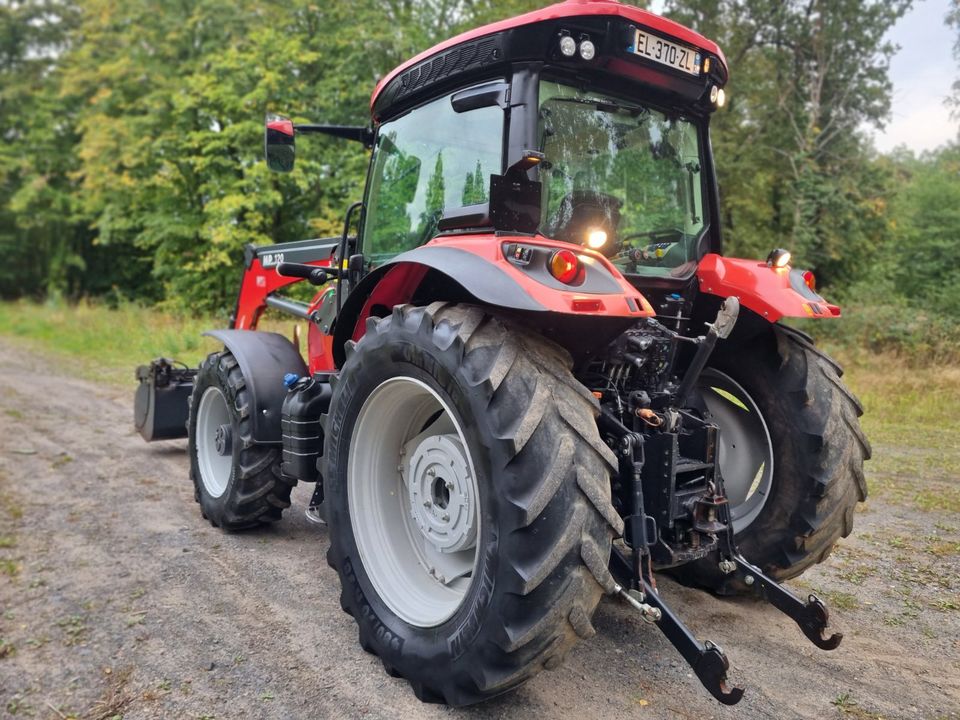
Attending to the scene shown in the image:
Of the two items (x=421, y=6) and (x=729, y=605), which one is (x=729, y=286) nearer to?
(x=729, y=605)

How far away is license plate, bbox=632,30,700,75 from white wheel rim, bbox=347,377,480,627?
1.64 metres

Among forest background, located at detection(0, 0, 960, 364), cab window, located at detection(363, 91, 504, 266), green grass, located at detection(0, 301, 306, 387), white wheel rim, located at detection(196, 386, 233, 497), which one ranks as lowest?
green grass, located at detection(0, 301, 306, 387)

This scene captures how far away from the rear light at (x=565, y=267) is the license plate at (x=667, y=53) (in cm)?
102

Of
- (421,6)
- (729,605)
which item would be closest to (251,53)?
(421,6)

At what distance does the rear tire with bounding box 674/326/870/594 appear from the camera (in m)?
3.19

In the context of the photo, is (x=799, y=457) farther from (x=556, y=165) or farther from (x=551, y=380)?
(x=556, y=165)

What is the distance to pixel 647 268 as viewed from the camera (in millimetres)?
3311

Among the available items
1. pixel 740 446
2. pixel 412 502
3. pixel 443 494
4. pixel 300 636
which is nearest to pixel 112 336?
pixel 300 636

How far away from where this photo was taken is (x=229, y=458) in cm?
457

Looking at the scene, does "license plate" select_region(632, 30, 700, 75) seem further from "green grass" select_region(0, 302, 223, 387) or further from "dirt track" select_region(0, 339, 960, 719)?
"green grass" select_region(0, 302, 223, 387)

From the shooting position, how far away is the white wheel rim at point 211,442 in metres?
4.59

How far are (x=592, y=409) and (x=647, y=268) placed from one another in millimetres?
1174

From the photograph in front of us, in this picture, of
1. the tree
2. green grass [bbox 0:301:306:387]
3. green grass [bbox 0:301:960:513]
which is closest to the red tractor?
green grass [bbox 0:301:960:513]

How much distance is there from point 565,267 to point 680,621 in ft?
4.66
